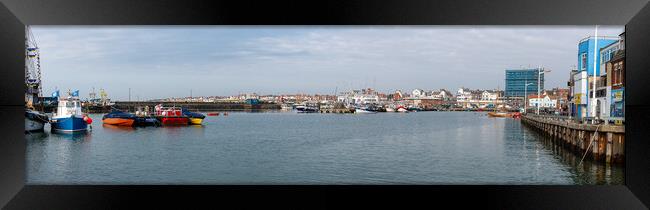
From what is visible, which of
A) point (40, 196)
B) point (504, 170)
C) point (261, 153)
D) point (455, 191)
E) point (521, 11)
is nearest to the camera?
point (521, 11)

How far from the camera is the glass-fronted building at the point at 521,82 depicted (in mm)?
46125

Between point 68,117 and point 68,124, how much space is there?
15.0 inches

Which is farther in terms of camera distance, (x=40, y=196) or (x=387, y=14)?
(x=40, y=196)

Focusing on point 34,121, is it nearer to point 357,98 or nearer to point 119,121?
point 119,121

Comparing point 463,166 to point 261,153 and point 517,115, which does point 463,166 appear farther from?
point 517,115

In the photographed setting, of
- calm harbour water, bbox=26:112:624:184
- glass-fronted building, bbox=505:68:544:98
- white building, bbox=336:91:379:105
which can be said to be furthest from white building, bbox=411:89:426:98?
calm harbour water, bbox=26:112:624:184

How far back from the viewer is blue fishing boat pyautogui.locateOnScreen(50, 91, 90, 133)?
82.9 feet

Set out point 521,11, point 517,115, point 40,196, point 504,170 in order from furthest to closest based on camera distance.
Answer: point 517,115 < point 504,170 < point 40,196 < point 521,11

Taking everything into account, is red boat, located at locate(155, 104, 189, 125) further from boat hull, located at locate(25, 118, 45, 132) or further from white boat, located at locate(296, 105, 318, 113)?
white boat, located at locate(296, 105, 318, 113)

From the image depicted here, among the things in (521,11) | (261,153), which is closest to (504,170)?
(261,153)

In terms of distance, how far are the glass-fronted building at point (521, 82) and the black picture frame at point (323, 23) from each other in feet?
138

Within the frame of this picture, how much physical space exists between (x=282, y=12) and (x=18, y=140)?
2.93 m

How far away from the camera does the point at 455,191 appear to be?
6.14 m

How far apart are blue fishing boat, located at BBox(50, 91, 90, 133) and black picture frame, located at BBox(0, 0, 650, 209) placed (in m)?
21.3
